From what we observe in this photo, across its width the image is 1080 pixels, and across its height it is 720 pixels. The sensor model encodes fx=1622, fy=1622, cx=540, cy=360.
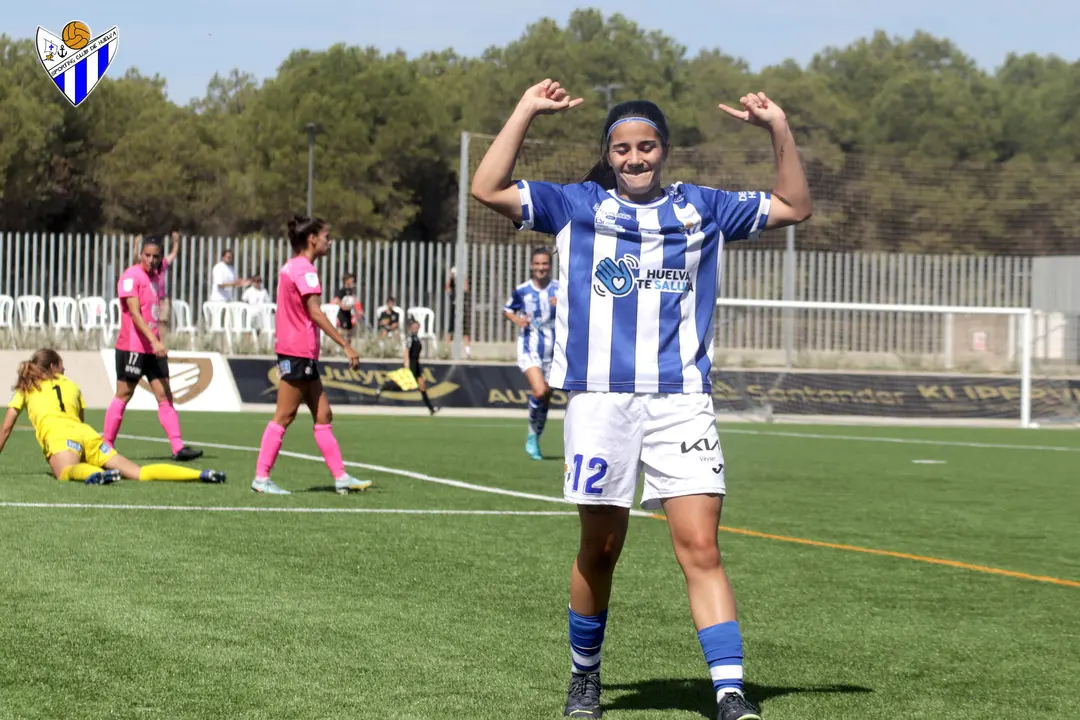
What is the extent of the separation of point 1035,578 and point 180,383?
18.1 metres

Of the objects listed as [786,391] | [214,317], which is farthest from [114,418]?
[214,317]

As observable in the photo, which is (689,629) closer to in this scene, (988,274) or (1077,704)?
(1077,704)

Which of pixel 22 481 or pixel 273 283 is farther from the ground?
pixel 273 283

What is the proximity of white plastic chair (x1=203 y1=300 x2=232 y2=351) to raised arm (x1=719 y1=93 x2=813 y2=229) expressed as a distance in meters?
23.2

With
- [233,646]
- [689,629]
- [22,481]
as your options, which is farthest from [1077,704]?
[22,481]

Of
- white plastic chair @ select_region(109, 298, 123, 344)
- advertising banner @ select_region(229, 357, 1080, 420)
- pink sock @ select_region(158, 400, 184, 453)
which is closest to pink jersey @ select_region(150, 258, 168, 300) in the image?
pink sock @ select_region(158, 400, 184, 453)

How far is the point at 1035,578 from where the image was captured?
27.6 feet

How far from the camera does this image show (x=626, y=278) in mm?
5031


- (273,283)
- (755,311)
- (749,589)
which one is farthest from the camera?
(273,283)

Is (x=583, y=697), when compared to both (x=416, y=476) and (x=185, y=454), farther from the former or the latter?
(x=185, y=454)

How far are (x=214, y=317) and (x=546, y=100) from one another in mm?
24048

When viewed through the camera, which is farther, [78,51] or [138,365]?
[78,51]

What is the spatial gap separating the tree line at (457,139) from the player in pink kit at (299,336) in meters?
22.8

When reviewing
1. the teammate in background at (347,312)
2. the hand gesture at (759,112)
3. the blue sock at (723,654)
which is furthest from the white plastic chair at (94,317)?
the blue sock at (723,654)
